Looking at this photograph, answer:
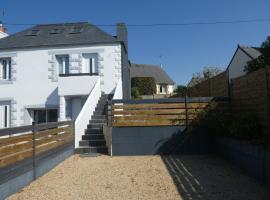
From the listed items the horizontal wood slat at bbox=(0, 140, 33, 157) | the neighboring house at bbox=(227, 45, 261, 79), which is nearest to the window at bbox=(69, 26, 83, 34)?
the neighboring house at bbox=(227, 45, 261, 79)

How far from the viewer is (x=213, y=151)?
9.48 meters

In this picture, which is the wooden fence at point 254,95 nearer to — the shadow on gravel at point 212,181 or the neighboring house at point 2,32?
the shadow on gravel at point 212,181

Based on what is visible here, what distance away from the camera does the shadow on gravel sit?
5023 mm

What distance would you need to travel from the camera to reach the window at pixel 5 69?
18.0 meters

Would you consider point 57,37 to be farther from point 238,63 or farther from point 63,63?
point 238,63

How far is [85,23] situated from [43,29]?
2765 millimetres

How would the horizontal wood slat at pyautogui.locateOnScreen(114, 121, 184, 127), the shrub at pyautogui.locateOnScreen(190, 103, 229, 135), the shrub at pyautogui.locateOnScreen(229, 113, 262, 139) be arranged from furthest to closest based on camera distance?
1. the horizontal wood slat at pyautogui.locateOnScreen(114, 121, 184, 127)
2. the shrub at pyautogui.locateOnScreen(190, 103, 229, 135)
3. the shrub at pyautogui.locateOnScreen(229, 113, 262, 139)

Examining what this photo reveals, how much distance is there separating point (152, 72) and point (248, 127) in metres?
44.9

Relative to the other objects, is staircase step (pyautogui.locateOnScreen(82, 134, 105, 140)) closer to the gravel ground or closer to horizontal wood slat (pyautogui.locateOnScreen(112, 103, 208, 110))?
horizontal wood slat (pyautogui.locateOnScreen(112, 103, 208, 110))

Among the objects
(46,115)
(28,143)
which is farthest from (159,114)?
(46,115)

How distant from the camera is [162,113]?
961 centimetres

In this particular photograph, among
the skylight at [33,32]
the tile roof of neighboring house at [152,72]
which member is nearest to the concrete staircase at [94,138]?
the skylight at [33,32]

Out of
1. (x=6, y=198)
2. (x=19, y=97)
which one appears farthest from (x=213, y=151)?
(x=19, y=97)

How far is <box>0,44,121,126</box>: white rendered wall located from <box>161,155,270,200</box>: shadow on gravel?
31.5ft
